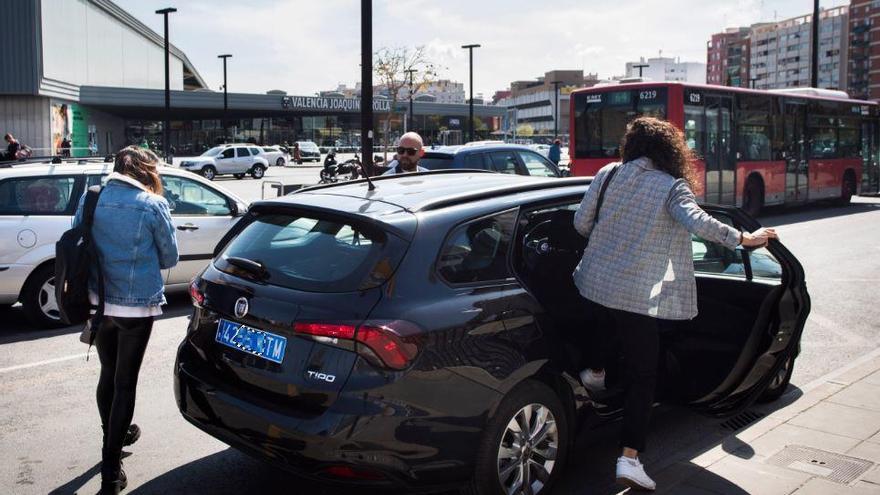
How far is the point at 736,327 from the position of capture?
4.80 m

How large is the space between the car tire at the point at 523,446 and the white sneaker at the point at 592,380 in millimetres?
247

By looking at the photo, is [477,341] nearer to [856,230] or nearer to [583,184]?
[583,184]

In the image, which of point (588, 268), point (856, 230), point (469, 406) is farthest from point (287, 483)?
point (856, 230)

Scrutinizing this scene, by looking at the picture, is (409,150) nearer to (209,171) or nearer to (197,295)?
(197,295)

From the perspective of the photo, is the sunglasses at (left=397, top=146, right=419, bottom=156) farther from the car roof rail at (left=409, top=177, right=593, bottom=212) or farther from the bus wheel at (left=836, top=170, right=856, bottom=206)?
the bus wheel at (left=836, top=170, right=856, bottom=206)

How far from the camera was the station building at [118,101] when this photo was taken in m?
39.8

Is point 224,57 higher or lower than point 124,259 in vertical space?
higher

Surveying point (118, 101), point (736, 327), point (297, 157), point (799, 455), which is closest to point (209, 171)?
point (118, 101)

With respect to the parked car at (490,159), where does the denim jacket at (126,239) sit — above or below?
below

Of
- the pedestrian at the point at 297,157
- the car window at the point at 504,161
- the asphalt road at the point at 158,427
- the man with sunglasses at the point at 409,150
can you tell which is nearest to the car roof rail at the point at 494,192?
the asphalt road at the point at 158,427

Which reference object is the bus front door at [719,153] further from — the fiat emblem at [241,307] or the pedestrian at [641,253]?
the fiat emblem at [241,307]

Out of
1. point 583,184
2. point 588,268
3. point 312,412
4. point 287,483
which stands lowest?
point 287,483

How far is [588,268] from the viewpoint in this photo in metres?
4.06

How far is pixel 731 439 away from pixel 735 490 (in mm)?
815
